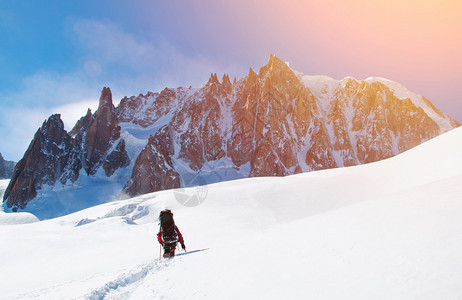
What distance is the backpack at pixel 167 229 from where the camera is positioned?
10.5 metres

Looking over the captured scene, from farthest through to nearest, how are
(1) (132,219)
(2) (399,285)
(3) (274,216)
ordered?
1. (1) (132,219)
2. (3) (274,216)
3. (2) (399,285)

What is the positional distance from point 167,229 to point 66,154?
545ft

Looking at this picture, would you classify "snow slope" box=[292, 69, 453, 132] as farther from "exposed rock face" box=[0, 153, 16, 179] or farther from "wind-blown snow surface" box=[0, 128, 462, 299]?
"exposed rock face" box=[0, 153, 16, 179]

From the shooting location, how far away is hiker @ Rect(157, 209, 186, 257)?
10.3 m

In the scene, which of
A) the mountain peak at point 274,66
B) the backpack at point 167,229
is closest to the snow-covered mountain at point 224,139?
the mountain peak at point 274,66

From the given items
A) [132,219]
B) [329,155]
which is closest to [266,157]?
[329,155]

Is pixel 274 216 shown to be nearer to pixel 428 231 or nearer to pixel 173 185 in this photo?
pixel 428 231

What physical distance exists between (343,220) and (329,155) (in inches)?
6034

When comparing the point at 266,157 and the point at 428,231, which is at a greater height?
the point at 266,157

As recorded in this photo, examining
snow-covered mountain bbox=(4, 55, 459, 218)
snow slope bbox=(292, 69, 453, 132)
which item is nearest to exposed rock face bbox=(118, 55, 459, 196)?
snow-covered mountain bbox=(4, 55, 459, 218)

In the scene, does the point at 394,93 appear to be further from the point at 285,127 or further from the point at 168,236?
the point at 168,236

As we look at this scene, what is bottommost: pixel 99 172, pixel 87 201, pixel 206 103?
pixel 87 201

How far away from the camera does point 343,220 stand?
7816 millimetres

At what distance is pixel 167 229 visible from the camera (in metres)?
10.8
